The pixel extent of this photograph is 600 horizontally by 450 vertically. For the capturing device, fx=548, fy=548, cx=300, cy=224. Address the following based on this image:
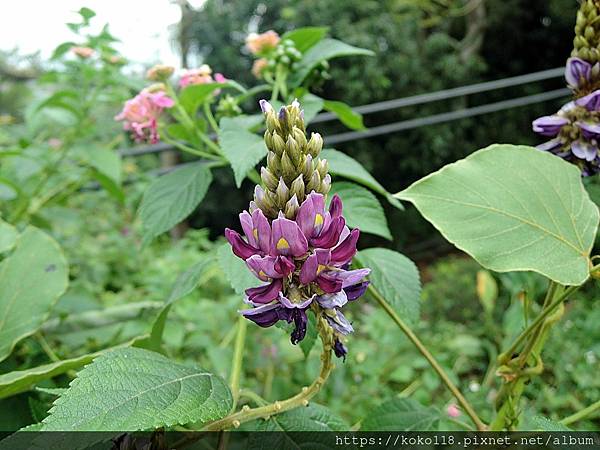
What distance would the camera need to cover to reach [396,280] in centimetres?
58

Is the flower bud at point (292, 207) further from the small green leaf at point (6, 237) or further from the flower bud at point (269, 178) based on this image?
the small green leaf at point (6, 237)

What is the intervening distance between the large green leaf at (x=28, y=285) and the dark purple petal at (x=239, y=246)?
31 cm

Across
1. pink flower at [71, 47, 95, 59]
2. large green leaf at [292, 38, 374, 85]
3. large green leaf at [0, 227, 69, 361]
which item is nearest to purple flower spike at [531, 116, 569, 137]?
large green leaf at [292, 38, 374, 85]

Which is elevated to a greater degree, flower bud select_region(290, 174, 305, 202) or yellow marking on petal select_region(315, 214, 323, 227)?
flower bud select_region(290, 174, 305, 202)

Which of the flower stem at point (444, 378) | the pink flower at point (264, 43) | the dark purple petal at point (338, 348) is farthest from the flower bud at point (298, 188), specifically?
the pink flower at point (264, 43)

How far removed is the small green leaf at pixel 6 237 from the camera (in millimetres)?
631

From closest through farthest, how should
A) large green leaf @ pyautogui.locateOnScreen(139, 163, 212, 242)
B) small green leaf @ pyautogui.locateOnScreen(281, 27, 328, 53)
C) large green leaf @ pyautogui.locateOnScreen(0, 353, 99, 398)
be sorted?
large green leaf @ pyautogui.locateOnScreen(0, 353, 99, 398)
large green leaf @ pyautogui.locateOnScreen(139, 163, 212, 242)
small green leaf @ pyautogui.locateOnScreen(281, 27, 328, 53)

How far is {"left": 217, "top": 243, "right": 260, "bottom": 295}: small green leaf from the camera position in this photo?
0.48m

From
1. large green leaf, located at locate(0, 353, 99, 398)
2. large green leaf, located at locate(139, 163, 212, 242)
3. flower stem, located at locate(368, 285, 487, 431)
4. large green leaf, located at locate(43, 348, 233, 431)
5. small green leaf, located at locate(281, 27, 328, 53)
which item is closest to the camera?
large green leaf, located at locate(43, 348, 233, 431)

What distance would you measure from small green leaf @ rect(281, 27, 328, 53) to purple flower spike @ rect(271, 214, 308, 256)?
1.69ft

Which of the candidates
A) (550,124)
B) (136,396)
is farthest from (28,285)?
(550,124)

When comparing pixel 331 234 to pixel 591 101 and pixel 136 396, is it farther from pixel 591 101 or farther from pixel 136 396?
pixel 591 101

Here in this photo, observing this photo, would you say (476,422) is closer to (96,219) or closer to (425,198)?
(425,198)

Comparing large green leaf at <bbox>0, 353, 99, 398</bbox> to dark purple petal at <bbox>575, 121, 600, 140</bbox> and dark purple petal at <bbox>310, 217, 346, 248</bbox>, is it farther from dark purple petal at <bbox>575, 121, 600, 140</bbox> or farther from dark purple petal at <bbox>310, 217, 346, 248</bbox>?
dark purple petal at <bbox>575, 121, 600, 140</bbox>
